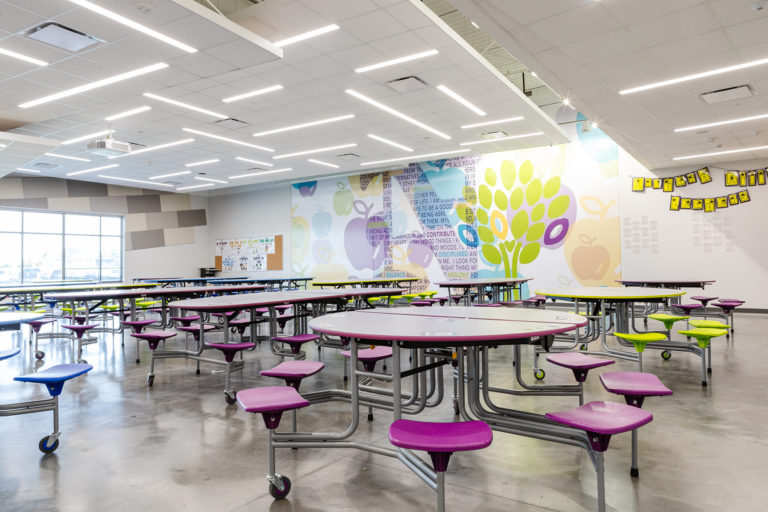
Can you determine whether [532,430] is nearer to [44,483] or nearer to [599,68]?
[44,483]

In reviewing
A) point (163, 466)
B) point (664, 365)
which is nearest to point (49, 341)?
point (163, 466)

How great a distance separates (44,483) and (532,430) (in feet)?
7.52

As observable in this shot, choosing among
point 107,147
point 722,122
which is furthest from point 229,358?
point 722,122

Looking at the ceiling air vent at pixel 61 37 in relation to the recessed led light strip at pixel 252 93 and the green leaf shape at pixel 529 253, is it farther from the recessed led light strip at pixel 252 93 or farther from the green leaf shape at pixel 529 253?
the green leaf shape at pixel 529 253

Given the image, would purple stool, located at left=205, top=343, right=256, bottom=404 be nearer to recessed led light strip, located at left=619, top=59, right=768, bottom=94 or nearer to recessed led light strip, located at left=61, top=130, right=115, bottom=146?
recessed led light strip, located at left=619, top=59, right=768, bottom=94

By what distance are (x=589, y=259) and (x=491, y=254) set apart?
7.45 feet

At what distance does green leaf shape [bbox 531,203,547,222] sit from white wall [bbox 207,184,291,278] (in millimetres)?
7955

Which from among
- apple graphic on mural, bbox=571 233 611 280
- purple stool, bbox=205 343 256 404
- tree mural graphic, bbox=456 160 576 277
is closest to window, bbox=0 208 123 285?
tree mural graphic, bbox=456 160 576 277

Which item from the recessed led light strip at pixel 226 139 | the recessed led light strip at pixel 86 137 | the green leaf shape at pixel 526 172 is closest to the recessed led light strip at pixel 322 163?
the recessed led light strip at pixel 226 139

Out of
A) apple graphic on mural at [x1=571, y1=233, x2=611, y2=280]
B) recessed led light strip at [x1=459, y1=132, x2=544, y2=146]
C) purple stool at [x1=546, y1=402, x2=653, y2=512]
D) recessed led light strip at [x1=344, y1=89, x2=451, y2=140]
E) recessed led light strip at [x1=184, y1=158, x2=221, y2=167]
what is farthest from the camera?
recessed led light strip at [x1=184, y1=158, x2=221, y2=167]

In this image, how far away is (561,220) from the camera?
10.6 m

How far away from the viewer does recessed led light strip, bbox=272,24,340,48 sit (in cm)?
496

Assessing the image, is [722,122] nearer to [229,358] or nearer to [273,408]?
[229,358]

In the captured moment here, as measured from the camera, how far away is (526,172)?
11.0 m
